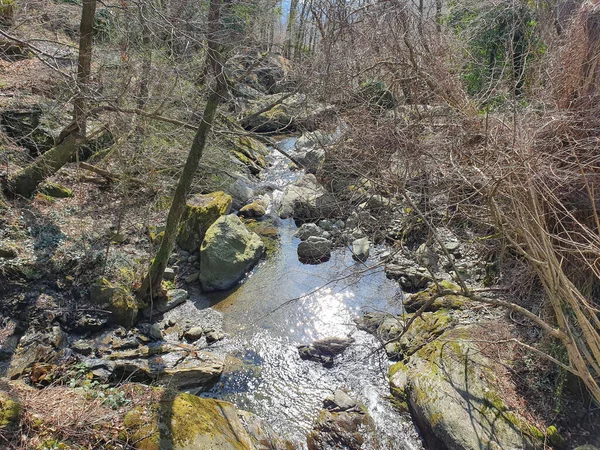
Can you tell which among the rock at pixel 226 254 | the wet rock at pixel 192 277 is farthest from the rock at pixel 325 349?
the wet rock at pixel 192 277

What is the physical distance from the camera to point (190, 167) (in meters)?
5.66

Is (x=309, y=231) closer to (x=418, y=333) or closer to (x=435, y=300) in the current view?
(x=435, y=300)

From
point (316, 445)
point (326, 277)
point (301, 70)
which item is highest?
point (301, 70)

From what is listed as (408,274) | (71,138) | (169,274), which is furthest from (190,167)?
(408,274)

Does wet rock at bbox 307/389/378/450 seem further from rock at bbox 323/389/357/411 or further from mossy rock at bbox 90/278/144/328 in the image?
mossy rock at bbox 90/278/144/328

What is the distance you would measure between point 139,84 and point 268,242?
3822 millimetres

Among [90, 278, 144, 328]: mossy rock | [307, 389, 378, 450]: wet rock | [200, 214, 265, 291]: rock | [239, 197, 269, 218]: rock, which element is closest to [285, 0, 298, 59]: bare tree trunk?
[239, 197, 269, 218]: rock

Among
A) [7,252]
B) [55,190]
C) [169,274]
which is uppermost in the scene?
[55,190]

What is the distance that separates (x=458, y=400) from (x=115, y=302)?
457 centimetres

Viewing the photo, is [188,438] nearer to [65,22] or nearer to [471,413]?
[471,413]

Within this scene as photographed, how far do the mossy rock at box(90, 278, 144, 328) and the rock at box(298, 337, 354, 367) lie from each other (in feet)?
8.17

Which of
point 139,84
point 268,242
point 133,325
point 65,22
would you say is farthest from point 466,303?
point 65,22

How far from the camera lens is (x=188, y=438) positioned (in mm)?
3211

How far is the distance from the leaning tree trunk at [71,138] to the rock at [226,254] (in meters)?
2.59
